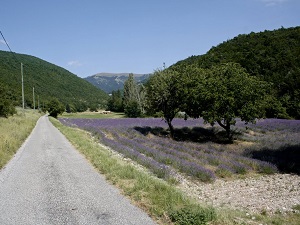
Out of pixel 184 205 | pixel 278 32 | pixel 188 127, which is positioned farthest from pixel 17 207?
pixel 278 32

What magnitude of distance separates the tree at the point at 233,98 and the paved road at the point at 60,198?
52.6 feet

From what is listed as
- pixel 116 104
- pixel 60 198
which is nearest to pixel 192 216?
pixel 60 198

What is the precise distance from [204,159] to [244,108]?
34.2ft

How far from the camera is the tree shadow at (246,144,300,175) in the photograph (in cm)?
1586

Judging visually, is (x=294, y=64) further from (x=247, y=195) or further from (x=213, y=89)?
(x=247, y=195)

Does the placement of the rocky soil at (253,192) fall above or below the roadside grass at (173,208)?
below

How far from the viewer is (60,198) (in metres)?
7.96

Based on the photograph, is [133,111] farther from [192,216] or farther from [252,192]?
[192,216]

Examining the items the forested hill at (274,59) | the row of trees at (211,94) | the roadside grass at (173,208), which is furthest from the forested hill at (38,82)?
the roadside grass at (173,208)

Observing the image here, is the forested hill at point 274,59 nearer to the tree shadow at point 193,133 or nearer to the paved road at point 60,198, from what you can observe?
the tree shadow at point 193,133

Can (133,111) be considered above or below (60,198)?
above

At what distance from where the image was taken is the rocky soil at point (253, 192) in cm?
905

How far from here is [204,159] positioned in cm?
1725

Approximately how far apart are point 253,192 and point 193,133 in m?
21.0
